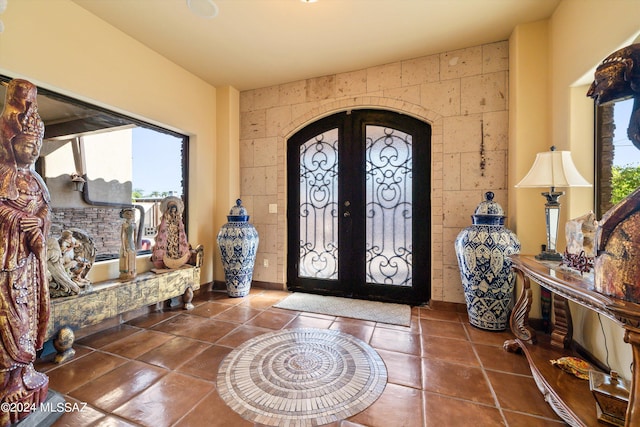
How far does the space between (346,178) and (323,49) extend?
1.46 m

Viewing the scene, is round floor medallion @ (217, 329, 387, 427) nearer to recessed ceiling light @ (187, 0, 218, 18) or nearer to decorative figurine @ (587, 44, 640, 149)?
decorative figurine @ (587, 44, 640, 149)

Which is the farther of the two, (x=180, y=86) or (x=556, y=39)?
(x=180, y=86)

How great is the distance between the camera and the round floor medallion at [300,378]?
1379 mm

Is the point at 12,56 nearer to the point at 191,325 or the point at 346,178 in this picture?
the point at 191,325

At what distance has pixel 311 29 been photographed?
96.7 inches

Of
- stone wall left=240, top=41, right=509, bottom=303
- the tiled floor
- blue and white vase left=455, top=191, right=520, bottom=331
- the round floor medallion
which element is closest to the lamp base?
blue and white vase left=455, top=191, right=520, bottom=331

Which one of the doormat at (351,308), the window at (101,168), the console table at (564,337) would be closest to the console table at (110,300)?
the window at (101,168)

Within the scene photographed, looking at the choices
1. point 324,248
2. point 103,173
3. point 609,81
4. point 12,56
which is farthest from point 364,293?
point 12,56

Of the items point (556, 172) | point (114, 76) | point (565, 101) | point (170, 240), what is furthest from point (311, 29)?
point (170, 240)

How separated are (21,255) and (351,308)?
8.55 feet

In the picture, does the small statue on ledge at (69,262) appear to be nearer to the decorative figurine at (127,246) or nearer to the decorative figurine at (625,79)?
the decorative figurine at (127,246)

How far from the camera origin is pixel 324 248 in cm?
341

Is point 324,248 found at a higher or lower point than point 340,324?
higher

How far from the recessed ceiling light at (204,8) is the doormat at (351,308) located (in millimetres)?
2955
